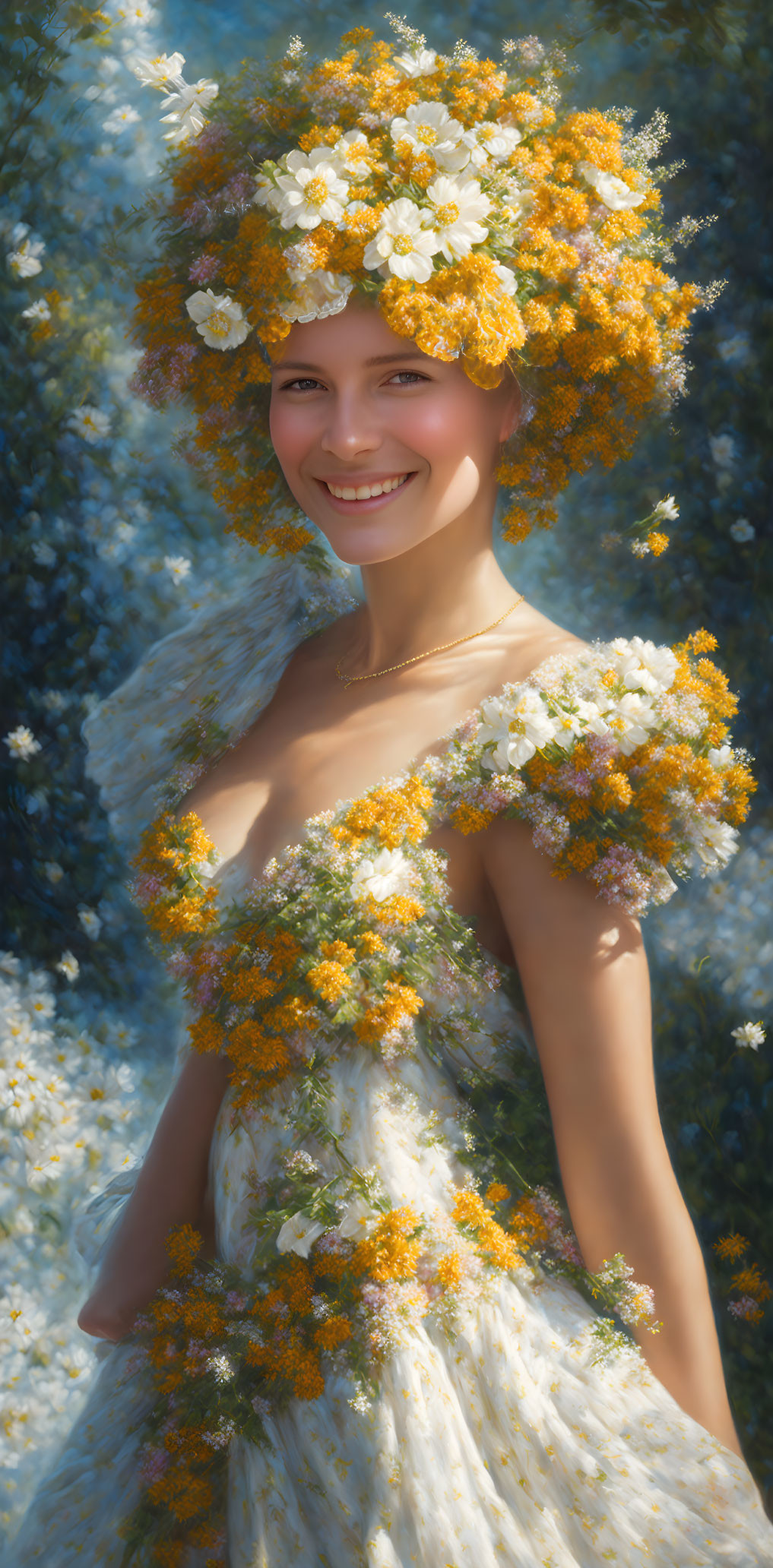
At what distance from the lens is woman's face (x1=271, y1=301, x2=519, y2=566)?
1516 millimetres

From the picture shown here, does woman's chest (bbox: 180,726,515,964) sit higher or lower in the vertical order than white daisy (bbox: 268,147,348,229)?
lower

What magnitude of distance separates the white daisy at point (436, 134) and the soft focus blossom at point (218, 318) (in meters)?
0.28

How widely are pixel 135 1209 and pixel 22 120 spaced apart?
5.48 feet

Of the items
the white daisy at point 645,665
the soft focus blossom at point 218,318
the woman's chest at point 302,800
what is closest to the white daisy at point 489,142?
the soft focus blossom at point 218,318

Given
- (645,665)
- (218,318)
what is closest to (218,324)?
(218,318)

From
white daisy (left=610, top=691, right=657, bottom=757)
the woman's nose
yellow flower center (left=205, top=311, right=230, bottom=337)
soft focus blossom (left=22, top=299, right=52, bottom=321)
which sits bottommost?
white daisy (left=610, top=691, right=657, bottom=757)

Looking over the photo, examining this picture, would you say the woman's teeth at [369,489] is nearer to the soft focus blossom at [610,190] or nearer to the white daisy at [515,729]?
the white daisy at [515,729]

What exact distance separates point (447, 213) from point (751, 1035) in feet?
3.60

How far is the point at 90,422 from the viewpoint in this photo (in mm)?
2148

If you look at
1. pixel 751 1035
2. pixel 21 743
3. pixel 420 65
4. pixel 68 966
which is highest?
pixel 420 65

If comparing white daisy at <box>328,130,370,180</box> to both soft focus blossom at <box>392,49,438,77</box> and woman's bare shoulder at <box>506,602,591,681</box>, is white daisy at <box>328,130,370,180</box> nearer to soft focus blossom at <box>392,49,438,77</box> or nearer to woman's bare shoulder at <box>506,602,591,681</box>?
soft focus blossom at <box>392,49,438,77</box>

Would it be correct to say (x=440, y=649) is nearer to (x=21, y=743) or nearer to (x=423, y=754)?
(x=423, y=754)

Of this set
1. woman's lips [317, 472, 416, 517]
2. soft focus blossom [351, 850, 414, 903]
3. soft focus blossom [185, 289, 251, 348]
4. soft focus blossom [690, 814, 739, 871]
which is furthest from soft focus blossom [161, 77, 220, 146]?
soft focus blossom [690, 814, 739, 871]

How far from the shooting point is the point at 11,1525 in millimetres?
1825
